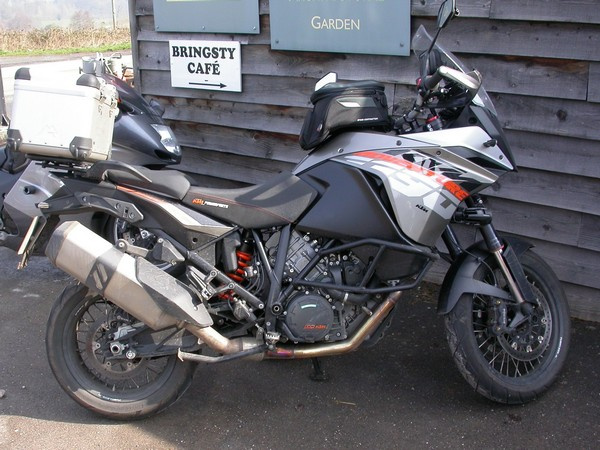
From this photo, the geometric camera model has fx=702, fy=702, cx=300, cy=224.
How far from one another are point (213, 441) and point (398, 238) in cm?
125

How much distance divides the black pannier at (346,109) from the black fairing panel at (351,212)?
0.19 metres

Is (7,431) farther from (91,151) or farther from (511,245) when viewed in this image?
(511,245)

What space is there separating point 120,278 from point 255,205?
0.65 m

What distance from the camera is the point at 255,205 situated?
3088 mm

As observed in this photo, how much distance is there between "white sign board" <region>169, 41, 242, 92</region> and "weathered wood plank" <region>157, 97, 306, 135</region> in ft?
0.48

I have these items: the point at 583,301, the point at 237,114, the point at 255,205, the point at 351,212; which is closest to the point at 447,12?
the point at 351,212

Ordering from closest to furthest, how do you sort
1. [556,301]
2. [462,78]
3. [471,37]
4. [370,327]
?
[462,78] → [370,327] → [556,301] → [471,37]

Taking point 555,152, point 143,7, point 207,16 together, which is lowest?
point 555,152

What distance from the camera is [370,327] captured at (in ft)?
10.4

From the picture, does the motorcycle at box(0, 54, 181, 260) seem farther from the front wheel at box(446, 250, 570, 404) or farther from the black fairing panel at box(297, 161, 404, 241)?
the front wheel at box(446, 250, 570, 404)

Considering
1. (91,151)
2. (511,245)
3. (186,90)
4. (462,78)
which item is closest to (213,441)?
(91,151)

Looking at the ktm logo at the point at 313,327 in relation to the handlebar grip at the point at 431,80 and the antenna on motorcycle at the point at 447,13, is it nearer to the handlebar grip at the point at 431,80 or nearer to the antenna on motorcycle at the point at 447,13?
the handlebar grip at the point at 431,80

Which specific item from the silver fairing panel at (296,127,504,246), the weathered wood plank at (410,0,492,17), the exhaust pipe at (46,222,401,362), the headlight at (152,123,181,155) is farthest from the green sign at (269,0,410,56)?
the exhaust pipe at (46,222,401,362)

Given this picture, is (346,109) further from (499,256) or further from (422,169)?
(499,256)
